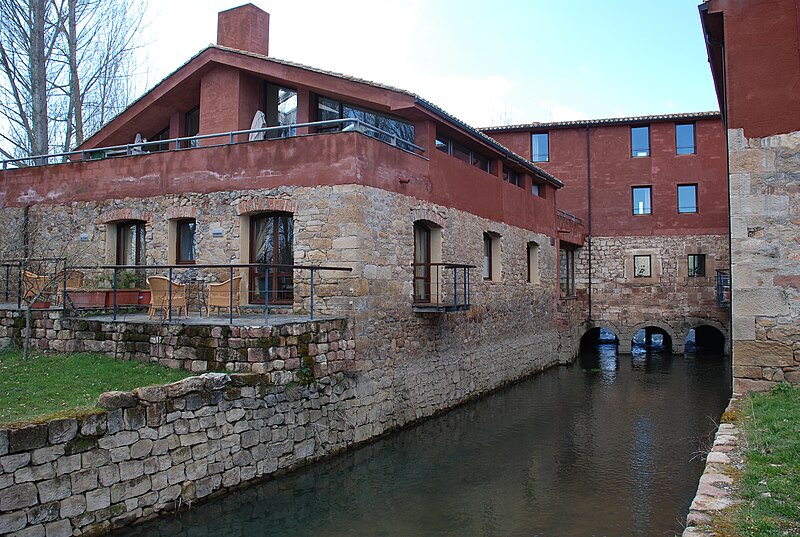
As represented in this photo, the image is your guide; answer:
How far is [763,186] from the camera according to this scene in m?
8.60

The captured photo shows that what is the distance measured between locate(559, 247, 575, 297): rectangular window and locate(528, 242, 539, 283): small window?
4.63m

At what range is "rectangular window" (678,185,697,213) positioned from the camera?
22016 millimetres

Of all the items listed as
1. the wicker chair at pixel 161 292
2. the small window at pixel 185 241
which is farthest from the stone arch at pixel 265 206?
the wicker chair at pixel 161 292

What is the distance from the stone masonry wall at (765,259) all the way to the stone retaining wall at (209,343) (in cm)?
577

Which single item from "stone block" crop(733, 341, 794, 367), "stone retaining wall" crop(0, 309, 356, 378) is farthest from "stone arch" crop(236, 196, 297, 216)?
"stone block" crop(733, 341, 794, 367)

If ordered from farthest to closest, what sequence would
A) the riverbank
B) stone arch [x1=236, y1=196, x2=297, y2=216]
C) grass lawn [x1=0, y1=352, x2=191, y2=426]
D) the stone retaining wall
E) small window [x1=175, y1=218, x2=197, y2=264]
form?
small window [x1=175, y1=218, x2=197, y2=264] < stone arch [x1=236, y1=196, x2=297, y2=216] < the stone retaining wall < grass lawn [x1=0, y1=352, x2=191, y2=426] < the riverbank

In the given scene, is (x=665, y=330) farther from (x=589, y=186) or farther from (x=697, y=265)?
(x=589, y=186)

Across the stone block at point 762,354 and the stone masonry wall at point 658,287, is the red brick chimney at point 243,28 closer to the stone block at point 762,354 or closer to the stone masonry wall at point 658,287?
the stone block at point 762,354

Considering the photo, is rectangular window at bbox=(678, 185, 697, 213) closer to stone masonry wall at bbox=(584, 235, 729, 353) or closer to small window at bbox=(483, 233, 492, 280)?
stone masonry wall at bbox=(584, 235, 729, 353)

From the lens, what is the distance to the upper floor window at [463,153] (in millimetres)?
13359

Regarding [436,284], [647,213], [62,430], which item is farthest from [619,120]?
[62,430]

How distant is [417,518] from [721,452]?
10.9 feet

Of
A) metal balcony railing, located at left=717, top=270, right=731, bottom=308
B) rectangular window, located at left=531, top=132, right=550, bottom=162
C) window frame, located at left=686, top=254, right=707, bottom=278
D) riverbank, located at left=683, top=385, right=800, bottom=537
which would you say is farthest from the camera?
rectangular window, located at left=531, top=132, right=550, bottom=162

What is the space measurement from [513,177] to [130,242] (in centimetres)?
1035
